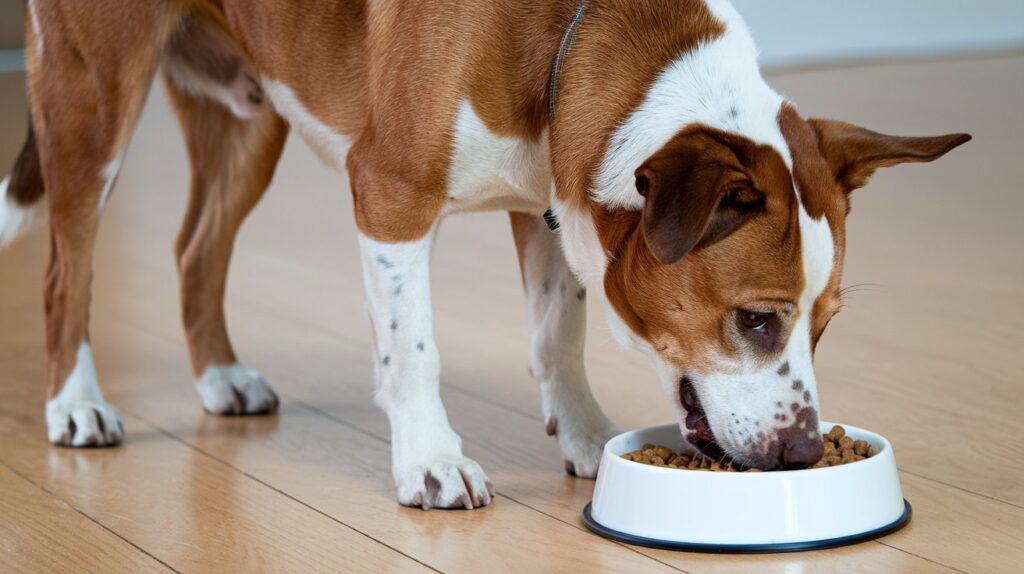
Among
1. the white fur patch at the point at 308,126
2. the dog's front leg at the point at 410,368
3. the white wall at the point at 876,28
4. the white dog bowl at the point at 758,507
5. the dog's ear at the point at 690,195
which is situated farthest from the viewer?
the white wall at the point at 876,28

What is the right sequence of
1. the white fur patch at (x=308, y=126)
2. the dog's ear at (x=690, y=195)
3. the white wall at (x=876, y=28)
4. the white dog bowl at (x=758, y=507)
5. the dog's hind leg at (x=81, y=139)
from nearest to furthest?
the dog's ear at (x=690, y=195), the white dog bowl at (x=758, y=507), the white fur patch at (x=308, y=126), the dog's hind leg at (x=81, y=139), the white wall at (x=876, y=28)

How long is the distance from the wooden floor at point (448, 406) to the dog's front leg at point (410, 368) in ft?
0.33

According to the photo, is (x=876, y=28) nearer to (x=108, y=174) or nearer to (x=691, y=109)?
(x=108, y=174)

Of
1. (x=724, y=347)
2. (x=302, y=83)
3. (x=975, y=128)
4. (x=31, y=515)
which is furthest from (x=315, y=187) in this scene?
(x=724, y=347)

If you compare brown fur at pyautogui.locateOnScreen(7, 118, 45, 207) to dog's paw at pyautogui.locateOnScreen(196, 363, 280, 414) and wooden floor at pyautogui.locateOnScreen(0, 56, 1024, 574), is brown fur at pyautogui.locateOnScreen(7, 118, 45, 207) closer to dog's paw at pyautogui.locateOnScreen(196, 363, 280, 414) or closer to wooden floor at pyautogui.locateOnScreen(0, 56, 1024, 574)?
wooden floor at pyautogui.locateOnScreen(0, 56, 1024, 574)

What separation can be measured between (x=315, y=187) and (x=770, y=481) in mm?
5300

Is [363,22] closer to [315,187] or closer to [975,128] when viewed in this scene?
[315,187]

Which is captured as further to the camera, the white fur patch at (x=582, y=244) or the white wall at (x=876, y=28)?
the white wall at (x=876, y=28)

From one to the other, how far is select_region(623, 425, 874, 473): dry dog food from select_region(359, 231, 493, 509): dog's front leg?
35 cm

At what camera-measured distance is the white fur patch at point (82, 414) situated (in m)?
3.09

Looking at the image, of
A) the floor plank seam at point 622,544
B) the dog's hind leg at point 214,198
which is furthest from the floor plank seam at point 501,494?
the dog's hind leg at point 214,198

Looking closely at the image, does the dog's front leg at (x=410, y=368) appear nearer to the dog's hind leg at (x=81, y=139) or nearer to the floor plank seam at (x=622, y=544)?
the floor plank seam at (x=622, y=544)

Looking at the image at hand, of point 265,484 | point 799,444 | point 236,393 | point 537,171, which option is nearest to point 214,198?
point 236,393

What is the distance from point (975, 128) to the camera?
721 cm
